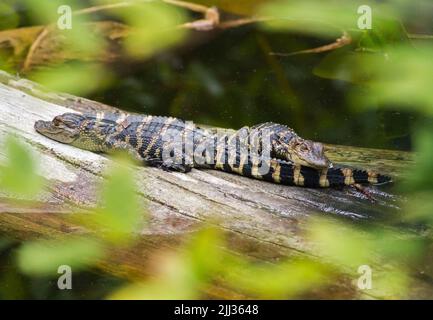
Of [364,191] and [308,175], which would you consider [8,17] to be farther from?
[364,191]

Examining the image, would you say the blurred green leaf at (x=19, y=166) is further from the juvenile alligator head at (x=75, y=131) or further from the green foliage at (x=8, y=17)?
the green foliage at (x=8, y=17)

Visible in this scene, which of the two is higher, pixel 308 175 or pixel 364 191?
pixel 308 175

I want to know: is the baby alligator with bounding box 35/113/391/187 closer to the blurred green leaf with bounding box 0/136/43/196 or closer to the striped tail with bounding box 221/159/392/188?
the striped tail with bounding box 221/159/392/188

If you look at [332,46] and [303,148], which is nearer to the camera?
[303,148]

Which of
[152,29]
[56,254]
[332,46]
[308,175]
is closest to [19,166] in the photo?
[56,254]

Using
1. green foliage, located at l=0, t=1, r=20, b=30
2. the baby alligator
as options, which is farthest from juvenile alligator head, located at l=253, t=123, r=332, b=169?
green foliage, located at l=0, t=1, r=20, b=30

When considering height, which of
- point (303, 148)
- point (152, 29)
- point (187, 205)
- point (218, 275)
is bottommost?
point (218, 275)
